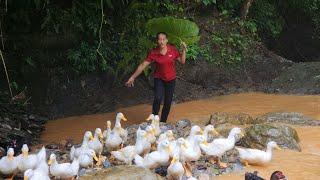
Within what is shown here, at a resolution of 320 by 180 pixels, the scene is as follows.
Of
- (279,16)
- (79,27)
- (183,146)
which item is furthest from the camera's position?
(279,16)

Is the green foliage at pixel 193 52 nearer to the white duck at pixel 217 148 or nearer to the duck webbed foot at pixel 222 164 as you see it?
the white duck at pixel 217 148

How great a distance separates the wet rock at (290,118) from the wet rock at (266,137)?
1.63 metres

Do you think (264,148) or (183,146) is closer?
(183,146)

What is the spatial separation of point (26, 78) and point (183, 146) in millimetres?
6007

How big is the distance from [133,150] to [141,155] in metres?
0.23

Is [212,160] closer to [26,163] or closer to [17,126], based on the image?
[26,163]

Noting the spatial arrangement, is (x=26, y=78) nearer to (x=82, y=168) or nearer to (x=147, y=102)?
(x=147, y=102)

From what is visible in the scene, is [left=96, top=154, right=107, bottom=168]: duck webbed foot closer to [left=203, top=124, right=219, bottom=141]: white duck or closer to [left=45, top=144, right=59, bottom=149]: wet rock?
[left=45, top=144, right=59, bottom=149]: wet rock

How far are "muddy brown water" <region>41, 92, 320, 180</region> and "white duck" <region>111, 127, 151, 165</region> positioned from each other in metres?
1.23

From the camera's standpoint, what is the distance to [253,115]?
1159 cm

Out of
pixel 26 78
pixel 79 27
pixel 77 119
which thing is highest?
pixel 79 27

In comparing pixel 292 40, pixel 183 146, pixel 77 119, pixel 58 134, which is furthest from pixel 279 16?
pixel 183 146

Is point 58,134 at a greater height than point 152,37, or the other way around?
point 152,37

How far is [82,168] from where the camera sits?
298 inches
